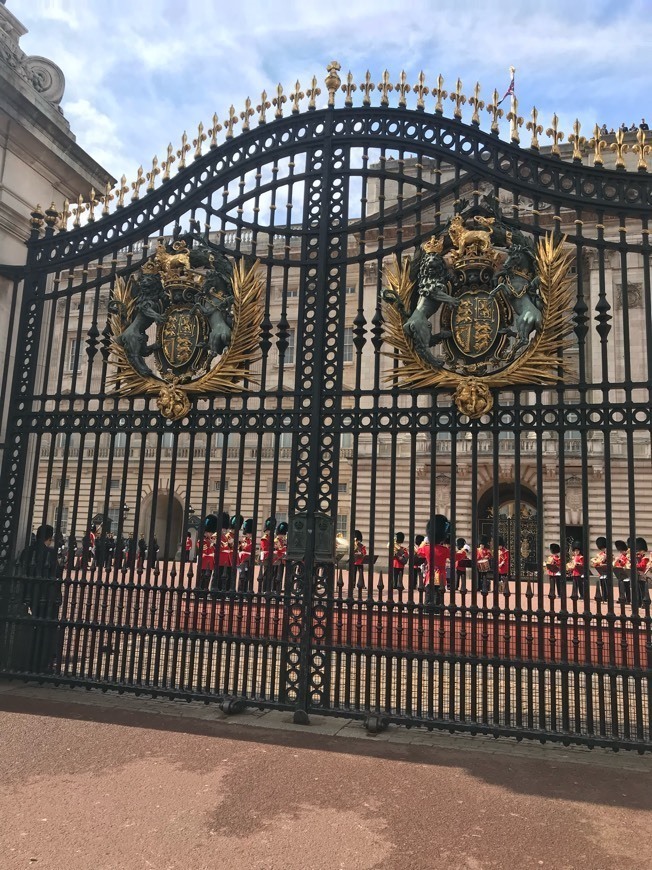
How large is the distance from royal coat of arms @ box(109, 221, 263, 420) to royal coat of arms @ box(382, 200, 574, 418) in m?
1.61

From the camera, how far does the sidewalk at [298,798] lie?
4.09 metres

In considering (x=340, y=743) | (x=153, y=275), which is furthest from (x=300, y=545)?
(x=153, y=275)

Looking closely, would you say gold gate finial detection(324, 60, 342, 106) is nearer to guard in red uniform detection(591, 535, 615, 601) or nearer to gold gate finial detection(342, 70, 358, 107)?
gold gate finial detection(342, 70, 358, 107)

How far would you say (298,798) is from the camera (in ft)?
15.9

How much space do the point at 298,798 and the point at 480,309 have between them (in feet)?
14.8

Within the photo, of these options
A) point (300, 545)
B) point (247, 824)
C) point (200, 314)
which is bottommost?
point (247, 824)

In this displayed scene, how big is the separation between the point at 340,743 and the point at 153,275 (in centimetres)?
523

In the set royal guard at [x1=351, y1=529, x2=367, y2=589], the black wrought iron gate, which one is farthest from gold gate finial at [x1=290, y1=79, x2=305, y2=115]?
royal guard at [x1=351, y1=529, x2=367, y2=589]

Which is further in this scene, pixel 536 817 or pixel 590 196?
pixel 590 196

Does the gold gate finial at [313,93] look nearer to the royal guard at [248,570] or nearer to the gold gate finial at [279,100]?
the gold gate finial at [279,100]

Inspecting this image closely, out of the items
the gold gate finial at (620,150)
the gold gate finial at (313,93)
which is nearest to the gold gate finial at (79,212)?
the gold gate finial at (313,93)

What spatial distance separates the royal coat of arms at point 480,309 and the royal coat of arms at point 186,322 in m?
1.61

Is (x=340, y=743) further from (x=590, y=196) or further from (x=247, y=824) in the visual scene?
(x=590, y=196)

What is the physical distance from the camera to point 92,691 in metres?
7.65
